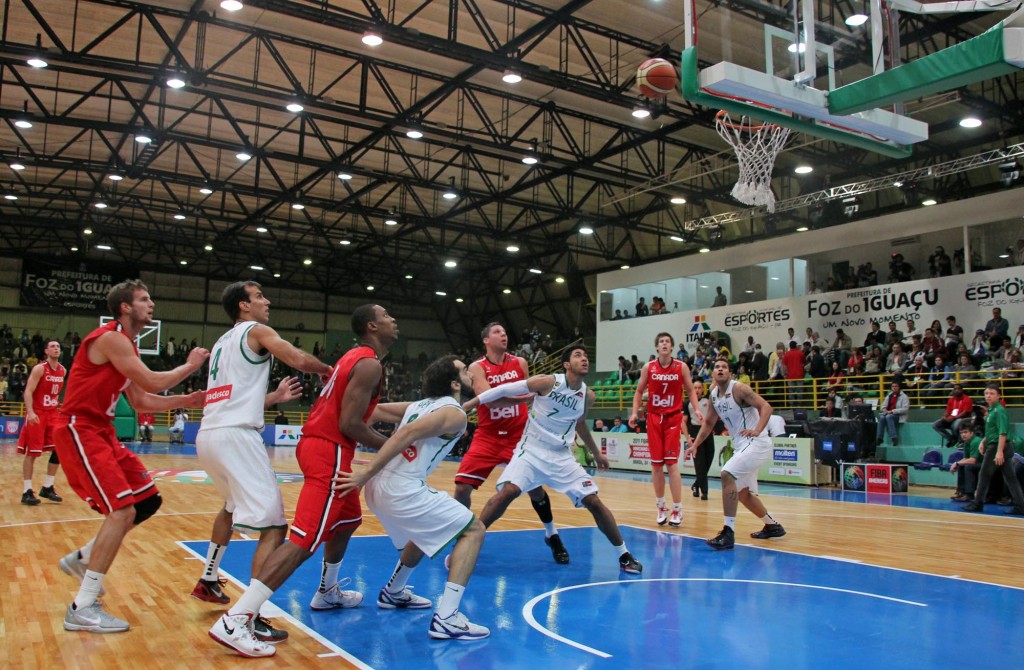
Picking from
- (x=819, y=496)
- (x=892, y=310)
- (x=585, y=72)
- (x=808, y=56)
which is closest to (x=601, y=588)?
(x=808, y=56)

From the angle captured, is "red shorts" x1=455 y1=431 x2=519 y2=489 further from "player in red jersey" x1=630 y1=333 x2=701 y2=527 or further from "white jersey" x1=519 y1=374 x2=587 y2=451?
"player in red jersey" x1=630 y1=333 x2=701 y2=527

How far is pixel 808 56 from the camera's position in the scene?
790 cm

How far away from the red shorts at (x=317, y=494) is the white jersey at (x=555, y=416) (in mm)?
2604

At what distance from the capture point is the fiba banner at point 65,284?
3519 cm

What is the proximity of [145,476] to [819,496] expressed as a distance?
12.2 m

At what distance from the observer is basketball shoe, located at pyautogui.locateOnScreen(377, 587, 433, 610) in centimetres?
505

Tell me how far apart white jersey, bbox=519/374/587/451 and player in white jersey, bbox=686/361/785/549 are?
180cm

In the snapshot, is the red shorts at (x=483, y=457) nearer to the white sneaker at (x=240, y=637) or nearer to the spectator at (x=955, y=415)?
the white sneaker at (x=240, y=637)

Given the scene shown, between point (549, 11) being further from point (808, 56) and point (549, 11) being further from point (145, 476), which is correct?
point (145, 476)

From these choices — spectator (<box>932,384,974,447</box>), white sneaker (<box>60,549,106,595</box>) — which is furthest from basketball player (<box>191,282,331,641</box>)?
spectator (<box>932,384,974,447</box>)

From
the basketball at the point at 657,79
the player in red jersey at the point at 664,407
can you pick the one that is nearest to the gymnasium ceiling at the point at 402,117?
the basketball at the point at 657,79

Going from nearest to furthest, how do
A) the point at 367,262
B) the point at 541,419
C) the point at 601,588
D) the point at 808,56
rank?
1. the point at 601,588
2. the point at 541,419
3. the point at 808,56
4. the point at 367,262

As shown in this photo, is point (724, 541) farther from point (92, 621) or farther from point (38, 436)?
point (38, 436)

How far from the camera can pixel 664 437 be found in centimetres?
973
